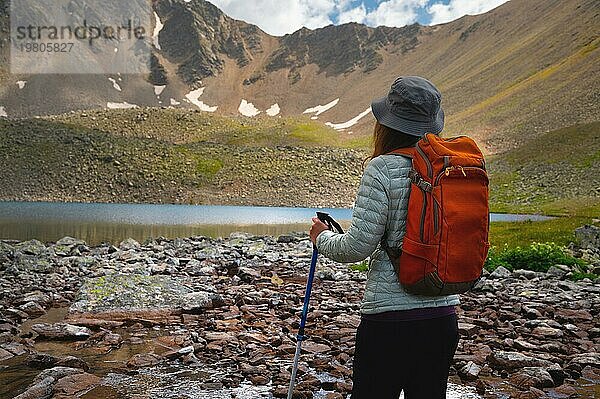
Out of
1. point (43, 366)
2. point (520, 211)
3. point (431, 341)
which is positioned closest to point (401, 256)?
point (431, 341)

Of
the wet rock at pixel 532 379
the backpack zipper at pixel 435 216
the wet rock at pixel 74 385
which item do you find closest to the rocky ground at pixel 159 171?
the wet rock at pixel 74 385

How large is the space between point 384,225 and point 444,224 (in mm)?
410

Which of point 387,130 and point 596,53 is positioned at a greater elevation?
point 596,53

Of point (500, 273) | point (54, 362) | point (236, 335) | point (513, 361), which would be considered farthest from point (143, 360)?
point (500, 273)

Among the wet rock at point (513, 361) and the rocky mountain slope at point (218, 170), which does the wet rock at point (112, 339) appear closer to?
the wet rock at point (513, 361)

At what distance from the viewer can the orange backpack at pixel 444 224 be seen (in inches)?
129

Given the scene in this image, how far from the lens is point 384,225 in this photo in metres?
3.48

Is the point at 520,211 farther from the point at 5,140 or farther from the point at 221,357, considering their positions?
the point at 5,140

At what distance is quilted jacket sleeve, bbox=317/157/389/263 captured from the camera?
3.45m

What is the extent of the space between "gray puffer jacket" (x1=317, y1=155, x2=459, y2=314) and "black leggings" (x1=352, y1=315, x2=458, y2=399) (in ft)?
0.44

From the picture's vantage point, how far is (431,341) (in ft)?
11.4

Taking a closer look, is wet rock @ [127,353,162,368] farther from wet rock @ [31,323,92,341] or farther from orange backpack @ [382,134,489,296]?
orange backpack @ [382,134,489,296]

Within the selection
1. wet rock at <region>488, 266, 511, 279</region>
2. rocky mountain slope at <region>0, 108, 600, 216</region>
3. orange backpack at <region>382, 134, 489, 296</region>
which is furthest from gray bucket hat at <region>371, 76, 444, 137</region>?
rocky mountain slope at <region>0, 108, 600, 216</region>

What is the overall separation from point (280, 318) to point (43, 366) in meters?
4.36
